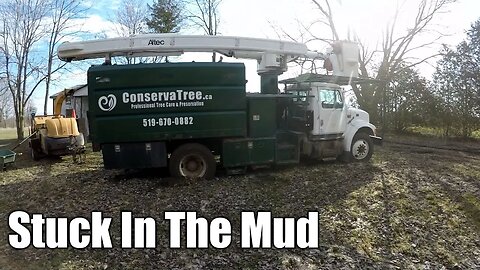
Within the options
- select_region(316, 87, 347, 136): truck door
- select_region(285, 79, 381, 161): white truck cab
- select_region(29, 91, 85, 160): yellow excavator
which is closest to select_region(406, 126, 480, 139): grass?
select_region(285, 79, 381, 161): white truck cab

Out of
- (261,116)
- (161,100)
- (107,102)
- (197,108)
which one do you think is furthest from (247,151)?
(107,102)

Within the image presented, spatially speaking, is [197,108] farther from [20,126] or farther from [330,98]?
[20,126]

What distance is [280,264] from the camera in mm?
4426

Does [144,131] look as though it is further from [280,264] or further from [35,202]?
[280,264]

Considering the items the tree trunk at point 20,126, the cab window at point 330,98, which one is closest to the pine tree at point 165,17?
the tree trunk at point 20,126

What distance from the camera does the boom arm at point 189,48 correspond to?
324 inches

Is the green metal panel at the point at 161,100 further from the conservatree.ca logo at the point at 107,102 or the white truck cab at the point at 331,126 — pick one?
the white truck cab at the point at 331,126

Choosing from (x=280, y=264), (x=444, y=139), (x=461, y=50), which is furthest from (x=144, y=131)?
(x=461, y=50)

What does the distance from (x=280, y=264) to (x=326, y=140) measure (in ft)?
18.6

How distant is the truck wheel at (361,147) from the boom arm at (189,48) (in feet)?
7.86

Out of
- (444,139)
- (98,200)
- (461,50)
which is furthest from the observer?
(461,50)

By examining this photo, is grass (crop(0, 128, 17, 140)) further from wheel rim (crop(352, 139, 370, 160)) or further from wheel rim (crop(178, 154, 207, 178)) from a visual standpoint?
wheel rim (crop(352, 139, 370, 160))
